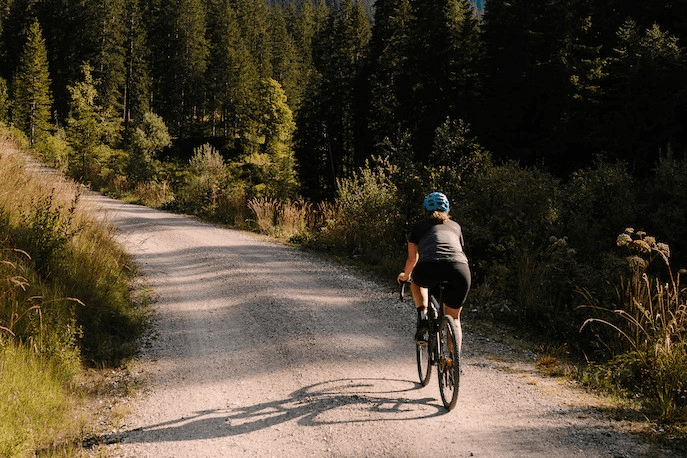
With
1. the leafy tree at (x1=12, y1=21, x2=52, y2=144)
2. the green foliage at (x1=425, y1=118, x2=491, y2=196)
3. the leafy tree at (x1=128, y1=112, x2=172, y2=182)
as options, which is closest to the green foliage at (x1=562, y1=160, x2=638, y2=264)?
the green foliage at (x1=425, y1=118, x2=491, y2=196)

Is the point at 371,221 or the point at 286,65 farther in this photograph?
the point at 286,65

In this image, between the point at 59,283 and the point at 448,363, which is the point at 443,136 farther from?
the point at 59,283

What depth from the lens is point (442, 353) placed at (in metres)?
4.64

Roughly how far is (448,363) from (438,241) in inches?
44.6

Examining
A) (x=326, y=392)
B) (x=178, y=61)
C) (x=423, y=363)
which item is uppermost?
(x=178, y=61)

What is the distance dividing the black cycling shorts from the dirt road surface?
104 centimetres

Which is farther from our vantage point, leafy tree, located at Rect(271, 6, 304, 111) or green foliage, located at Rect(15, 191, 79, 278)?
leafy tree, located at Rect(271, 6, 304, 111)

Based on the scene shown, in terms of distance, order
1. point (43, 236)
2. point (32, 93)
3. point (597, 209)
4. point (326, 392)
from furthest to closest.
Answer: point (32, 93)
point (597, 209)
point (43, 236)
point (326, 392)

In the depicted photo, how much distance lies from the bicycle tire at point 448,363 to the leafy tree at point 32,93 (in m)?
54.5

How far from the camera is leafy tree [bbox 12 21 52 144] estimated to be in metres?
48.7

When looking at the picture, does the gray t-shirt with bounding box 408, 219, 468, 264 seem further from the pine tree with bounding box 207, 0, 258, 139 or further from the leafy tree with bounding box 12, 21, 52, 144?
the pine tree with bounding box 207, 0, 258, 139

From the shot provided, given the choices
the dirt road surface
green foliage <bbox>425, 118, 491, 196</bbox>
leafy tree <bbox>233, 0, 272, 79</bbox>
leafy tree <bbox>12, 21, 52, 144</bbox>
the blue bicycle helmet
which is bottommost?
the dirt road surface

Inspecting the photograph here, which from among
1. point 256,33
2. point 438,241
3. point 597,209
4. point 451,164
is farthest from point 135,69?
point 438,241

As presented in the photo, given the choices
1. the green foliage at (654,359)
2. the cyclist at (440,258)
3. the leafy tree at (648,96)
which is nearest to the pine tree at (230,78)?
the leafy tree at (648,96)
